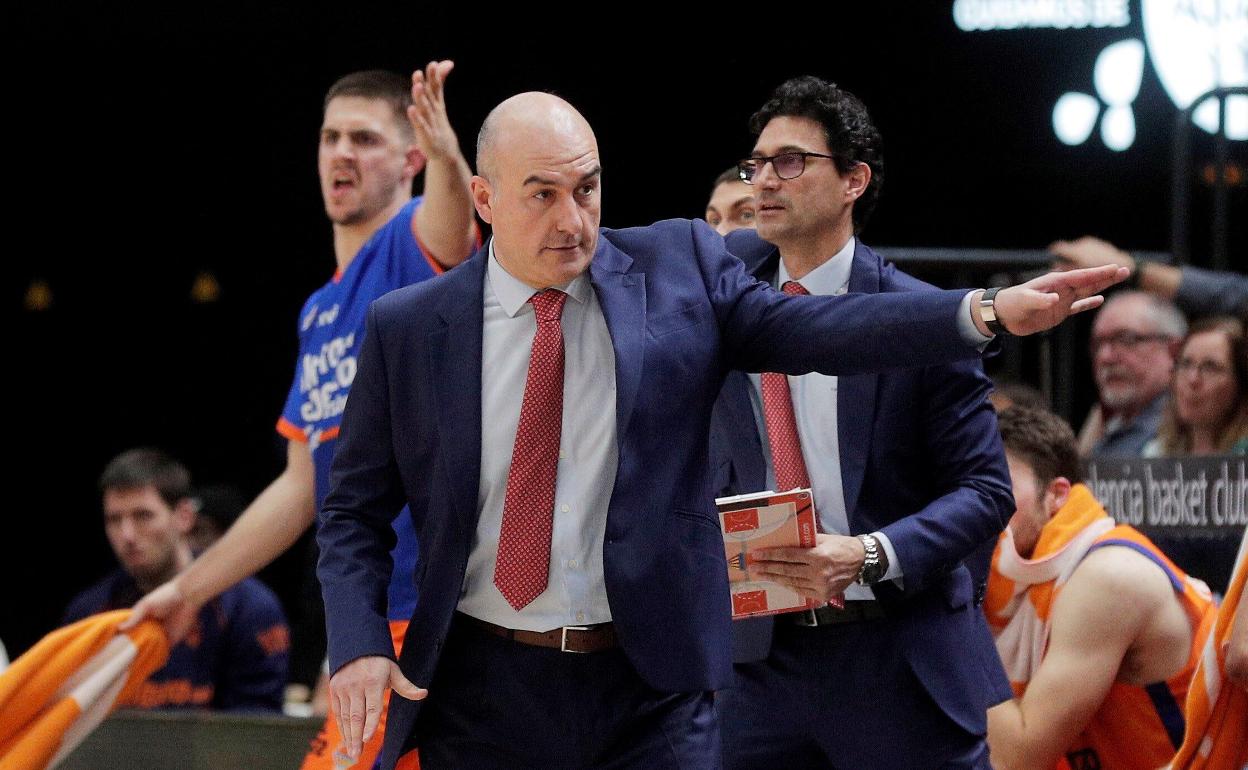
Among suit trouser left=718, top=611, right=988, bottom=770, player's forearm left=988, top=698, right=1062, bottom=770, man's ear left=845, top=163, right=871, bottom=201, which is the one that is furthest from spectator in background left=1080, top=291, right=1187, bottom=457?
suit trouser left=718, top=611, right=988, bottom=770

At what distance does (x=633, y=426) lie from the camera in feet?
8.19

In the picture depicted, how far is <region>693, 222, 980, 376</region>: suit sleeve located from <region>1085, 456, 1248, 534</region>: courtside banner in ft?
6.75

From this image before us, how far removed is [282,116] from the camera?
845 centimetres

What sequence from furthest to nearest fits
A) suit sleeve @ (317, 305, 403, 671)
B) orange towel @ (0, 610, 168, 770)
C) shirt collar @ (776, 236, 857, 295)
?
1. orange towel @ (0, 610, 168, 770)
2. shirt collar @ (776, 236, 857, 295)
3. suit sleeve @ (317, 305, 403, 671)

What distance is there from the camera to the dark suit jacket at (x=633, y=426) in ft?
8.13

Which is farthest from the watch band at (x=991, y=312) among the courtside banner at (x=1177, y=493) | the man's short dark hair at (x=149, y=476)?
the man's short dark hair at (x=149, y=476)

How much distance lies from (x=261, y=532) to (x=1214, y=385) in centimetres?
263

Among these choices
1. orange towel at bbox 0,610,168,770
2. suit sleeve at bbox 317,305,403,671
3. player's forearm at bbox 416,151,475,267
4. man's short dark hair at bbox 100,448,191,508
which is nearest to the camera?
suit sleeve at bbox 317,305,403,671

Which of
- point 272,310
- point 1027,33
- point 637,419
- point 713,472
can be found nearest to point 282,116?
point 272,310

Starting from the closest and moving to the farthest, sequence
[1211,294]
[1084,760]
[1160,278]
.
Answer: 1. [1084,760]
2. [1160,278]
3. [1211,294]

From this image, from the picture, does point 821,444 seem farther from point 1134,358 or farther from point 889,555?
point 1134,358

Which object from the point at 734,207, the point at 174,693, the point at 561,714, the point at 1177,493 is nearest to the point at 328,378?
the point at 734,207

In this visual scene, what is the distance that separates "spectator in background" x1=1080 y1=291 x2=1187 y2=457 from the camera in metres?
5.50

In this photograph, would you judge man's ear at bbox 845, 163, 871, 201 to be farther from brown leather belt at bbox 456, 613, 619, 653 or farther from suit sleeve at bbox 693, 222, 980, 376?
brown leather belt at bbox 456, 613, 619, 653
